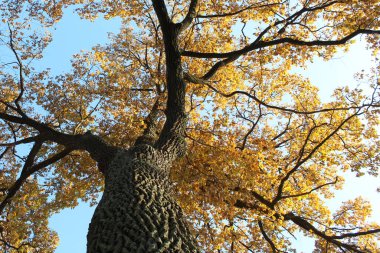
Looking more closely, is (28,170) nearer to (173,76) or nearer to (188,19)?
(173,76)

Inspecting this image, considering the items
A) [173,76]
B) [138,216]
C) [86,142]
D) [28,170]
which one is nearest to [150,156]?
[86,142]

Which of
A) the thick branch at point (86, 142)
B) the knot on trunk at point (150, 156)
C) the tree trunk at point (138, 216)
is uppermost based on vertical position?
the thick branch at point (86, 142)

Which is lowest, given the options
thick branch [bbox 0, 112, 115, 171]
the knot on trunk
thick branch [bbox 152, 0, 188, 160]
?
the knot on trunk

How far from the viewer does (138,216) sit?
141 inches

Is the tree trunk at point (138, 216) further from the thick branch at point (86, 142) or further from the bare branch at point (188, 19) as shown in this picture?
the bare branch at point (188, 19)

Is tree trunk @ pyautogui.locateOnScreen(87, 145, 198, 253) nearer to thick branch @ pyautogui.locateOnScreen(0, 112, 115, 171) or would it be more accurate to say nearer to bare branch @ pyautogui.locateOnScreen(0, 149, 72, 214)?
thick branch @ pyautogui.locateOnScreen(0, 112, 115, 171)

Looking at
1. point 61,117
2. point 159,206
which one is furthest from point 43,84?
point 159,206

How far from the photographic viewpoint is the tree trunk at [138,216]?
121 inches

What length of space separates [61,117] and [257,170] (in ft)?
22.4

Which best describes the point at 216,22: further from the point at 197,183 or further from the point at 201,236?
the point at 201,236

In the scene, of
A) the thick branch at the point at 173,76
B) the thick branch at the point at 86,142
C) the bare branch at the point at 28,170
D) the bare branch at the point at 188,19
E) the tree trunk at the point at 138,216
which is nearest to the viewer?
the tree trunk at the point at 138,216

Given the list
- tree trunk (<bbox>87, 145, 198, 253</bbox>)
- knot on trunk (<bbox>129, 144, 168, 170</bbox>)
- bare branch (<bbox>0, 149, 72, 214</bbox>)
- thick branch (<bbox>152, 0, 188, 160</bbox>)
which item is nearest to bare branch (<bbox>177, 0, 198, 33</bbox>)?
thick branch (<bbox>152, 0, 188, 160</bbox>)

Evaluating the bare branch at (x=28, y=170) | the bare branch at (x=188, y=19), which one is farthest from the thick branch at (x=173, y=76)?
the bare branch at (x=28, y=170)

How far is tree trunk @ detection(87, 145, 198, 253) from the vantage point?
308cm
